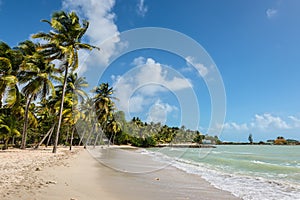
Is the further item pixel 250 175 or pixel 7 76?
pixel 7 76

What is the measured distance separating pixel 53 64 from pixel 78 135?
107 feet

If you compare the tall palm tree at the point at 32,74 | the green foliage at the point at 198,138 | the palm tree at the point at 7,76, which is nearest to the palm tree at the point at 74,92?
the tall palm tree at the point at 32,74

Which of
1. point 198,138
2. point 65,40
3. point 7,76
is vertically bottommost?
point 198,138

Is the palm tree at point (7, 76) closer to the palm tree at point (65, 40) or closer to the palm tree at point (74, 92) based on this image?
the palm tree at point (65, 40)

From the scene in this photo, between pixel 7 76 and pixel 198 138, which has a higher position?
pixel 7 76

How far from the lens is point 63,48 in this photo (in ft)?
58.9

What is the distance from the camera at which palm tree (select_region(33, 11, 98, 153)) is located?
18406 millimetres

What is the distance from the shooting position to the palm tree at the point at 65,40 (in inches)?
725

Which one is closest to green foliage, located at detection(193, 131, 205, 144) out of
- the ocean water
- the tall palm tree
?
the ocean water

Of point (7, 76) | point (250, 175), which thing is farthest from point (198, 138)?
point (7, 76)

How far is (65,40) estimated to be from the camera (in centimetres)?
1895

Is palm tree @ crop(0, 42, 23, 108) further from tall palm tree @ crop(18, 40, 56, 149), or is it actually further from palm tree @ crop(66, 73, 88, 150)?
palm tree @ crop(66, 73, 88, 150)

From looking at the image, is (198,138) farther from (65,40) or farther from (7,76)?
(7,76)

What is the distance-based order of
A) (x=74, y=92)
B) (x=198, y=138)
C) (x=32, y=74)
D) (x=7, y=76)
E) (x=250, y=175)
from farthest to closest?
1. (x=198, y=138)
2. (x=74, y=92)
3. (x=32, y=74)
4. (x=7, y=76)
5. (x=250, y=175)
